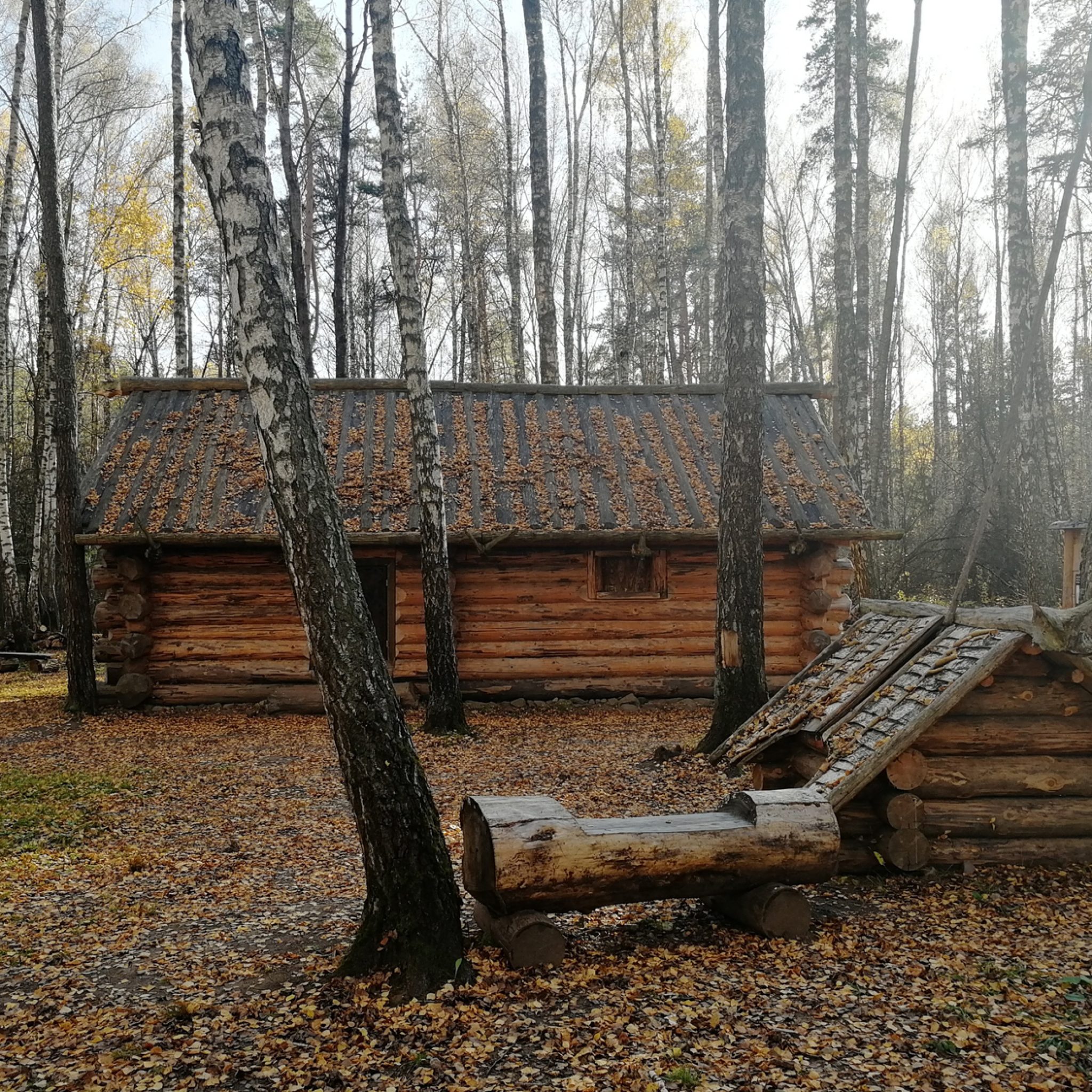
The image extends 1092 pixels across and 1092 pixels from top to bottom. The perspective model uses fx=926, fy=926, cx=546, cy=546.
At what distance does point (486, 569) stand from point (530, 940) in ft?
29.8

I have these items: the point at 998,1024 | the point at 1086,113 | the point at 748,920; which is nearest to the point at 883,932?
the point at 748,920

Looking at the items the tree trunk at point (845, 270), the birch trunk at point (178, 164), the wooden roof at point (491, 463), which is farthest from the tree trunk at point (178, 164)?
the tree trunk at point (845, 270)

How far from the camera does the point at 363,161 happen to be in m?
27.2

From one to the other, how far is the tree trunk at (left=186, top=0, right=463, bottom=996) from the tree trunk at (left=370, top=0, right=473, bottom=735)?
5824mm

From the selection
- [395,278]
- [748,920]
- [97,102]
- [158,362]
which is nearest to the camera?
[748,920]

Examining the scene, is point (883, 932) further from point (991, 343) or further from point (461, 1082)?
point (991, 343)

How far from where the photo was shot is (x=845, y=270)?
17.8 m

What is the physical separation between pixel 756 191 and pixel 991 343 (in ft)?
92.4

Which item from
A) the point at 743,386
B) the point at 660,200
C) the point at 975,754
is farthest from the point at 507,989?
the point at 660,200

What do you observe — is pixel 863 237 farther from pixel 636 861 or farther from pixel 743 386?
pixel 636 861

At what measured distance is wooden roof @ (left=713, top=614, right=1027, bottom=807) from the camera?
5.33 m

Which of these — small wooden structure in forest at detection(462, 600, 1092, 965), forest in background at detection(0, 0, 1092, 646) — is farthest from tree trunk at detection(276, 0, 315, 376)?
small wooden structure in forest at detection(462, 600, 1092, 965)

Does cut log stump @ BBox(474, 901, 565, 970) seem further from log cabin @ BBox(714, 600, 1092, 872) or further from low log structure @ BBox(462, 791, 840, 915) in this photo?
log cabin @ BBox(714, 600, 1092, 872)

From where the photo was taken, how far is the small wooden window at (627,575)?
1338cm
